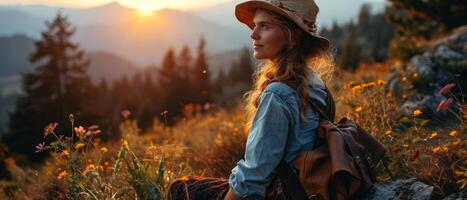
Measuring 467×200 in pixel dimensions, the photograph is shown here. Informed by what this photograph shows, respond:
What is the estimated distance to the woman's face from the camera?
8.75 ft

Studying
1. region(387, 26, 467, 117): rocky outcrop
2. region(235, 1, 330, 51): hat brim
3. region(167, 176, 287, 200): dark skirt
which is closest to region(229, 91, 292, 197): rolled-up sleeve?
region(167, 176, 287, 200): dark skirt

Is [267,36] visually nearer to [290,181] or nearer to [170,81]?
[290,181]

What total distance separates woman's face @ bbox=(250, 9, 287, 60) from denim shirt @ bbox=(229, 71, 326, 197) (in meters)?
0.31

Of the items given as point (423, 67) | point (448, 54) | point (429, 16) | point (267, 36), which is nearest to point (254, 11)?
point (267, 36)

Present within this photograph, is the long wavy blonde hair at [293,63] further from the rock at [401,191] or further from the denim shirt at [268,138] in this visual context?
the rock at [401,191]

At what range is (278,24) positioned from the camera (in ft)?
8.75

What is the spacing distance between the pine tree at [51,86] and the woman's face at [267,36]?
20109mm

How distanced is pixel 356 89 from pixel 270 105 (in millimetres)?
2383

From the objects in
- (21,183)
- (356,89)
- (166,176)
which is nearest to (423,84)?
(356,89)

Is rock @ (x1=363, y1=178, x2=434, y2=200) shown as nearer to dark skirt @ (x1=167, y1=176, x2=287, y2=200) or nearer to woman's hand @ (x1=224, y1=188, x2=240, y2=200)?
dark skirt @ (x1=167, y1=176, x2=287, y2=200)

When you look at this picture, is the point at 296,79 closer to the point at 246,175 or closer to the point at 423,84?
the point at 246,175

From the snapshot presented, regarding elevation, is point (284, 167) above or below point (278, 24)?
below

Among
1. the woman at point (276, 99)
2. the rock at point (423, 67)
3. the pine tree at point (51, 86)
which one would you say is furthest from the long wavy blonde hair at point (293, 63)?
the pine tree at point (51, 86)

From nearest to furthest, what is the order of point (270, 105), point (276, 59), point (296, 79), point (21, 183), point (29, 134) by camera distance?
point (270, 105) < point (296, 79) < point (276, 59) < point (21, 183) < point (29, 134)
